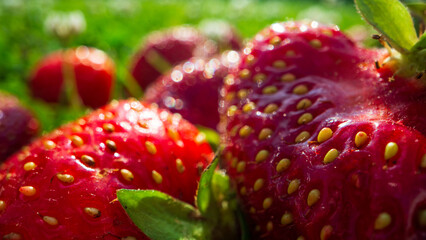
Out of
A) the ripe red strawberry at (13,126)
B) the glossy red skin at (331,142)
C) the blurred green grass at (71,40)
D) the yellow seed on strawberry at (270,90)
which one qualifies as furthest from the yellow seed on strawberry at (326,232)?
the ripe red strawberry at (13,126)

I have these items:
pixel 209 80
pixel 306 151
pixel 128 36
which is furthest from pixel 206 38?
pixel 306 151

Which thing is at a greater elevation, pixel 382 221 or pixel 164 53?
pixel 382 221

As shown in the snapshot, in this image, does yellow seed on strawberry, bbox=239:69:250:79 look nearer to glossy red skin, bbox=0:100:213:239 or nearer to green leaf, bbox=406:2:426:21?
glossy red skin, bbox=0:100:213:239

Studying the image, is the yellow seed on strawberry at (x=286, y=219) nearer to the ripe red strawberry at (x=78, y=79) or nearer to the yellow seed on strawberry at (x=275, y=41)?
the yellow seed on strawberry at (x=275, y=41)

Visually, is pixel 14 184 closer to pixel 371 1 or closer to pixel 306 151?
pixel 306 151

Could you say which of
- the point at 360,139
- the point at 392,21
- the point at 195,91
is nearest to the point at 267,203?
the point at 360,139

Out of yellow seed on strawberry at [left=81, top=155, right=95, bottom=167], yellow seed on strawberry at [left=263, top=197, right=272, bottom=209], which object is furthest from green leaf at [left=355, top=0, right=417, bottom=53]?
yellow seed on strawberry at [left=81, top=155, right=95, bottom=167]

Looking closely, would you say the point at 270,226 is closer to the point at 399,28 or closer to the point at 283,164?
the point at 283,164
